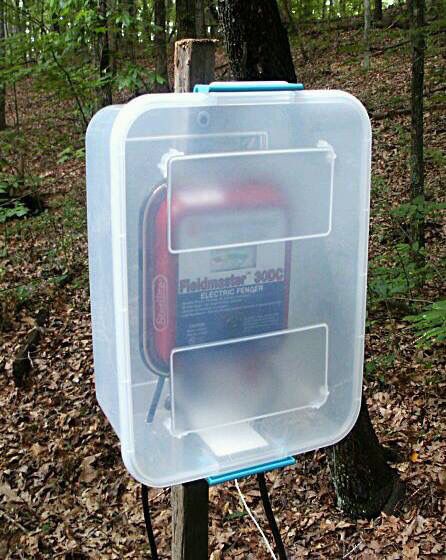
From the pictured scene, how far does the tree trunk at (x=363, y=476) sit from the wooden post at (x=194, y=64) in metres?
2.20

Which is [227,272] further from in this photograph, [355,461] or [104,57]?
[104,57]

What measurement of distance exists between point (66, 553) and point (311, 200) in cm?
291

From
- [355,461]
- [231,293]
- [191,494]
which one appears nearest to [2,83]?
[355,461]

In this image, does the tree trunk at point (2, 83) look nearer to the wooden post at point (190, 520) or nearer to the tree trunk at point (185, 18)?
the tree trunk at point (185, 18)

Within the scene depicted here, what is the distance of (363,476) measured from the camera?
331 centimetres

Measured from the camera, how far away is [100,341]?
1.57 metres

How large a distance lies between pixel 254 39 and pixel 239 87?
4.97ft

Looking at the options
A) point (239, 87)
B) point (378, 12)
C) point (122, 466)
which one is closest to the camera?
point (239, 87)

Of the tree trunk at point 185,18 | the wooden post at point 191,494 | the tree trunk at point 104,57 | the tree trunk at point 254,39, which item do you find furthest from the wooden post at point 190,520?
the tree trunk at point 185,18

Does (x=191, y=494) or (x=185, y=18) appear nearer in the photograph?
(x=191, y=494)

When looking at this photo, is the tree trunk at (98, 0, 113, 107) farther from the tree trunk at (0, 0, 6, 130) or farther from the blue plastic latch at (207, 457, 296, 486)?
the blue plastic latch at (207, 457, 296, 486)

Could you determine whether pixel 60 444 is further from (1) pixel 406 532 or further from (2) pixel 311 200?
(2) pixel 311 200

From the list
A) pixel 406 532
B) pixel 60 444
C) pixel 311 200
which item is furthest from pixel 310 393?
pixel 60 444

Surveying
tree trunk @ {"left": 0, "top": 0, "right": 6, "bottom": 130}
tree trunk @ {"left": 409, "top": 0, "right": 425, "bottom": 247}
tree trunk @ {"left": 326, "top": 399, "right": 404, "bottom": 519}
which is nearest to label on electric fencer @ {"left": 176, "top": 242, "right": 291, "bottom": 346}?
tree trunk @ {"left": 326, "top": 399, "right": 404, "bottom": 519}
